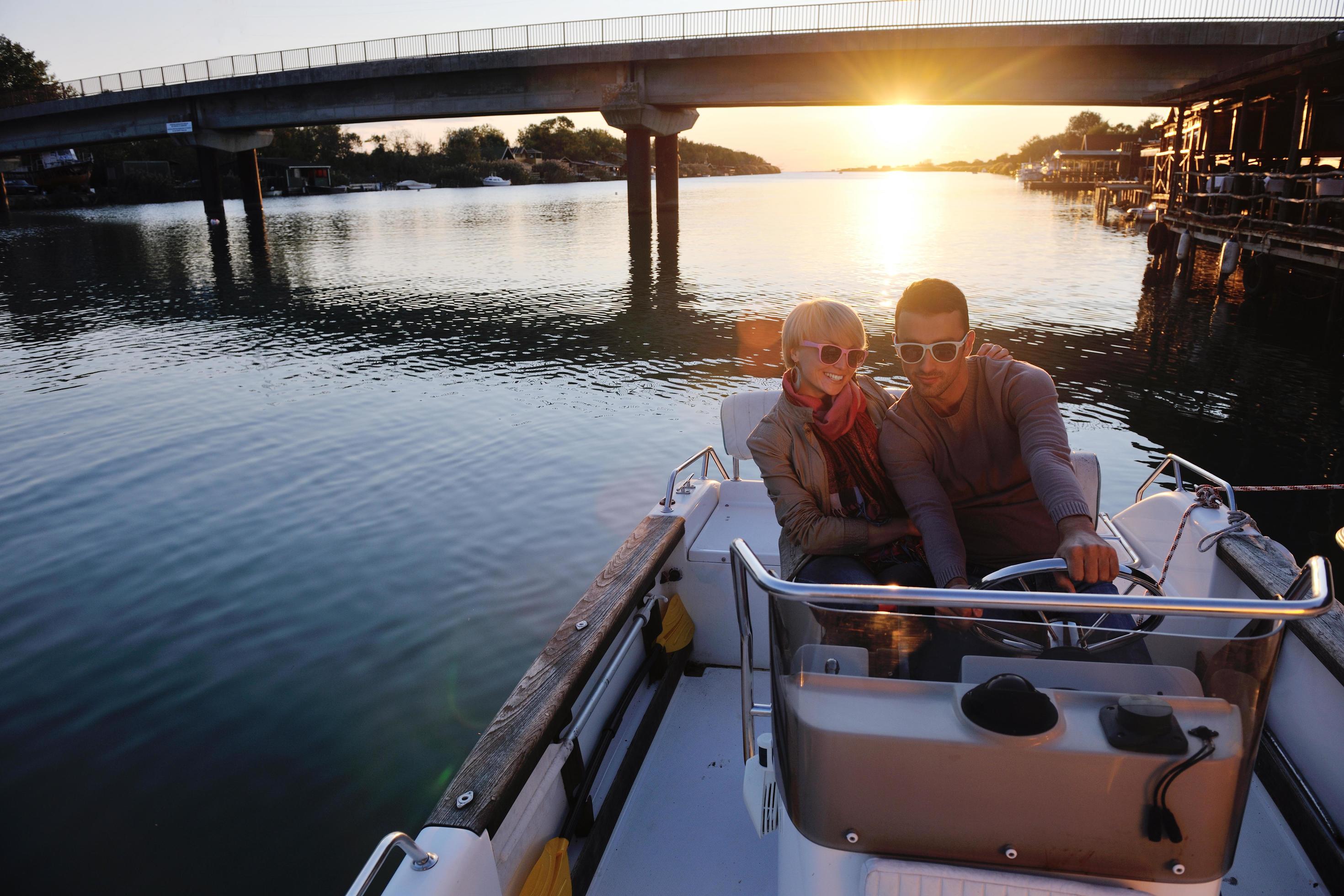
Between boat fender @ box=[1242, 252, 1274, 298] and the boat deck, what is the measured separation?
727 inches

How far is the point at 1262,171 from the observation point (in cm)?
2133

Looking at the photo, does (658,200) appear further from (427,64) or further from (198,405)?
(198,405)

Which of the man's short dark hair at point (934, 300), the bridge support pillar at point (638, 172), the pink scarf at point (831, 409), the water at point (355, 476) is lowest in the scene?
the water at point (355, 476)

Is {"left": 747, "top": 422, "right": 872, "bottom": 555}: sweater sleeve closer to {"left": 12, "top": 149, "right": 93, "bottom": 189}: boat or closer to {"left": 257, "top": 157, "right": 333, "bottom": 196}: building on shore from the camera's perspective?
{"left": 12, "top": 149, "right": 93, "bottom": 189}: boat

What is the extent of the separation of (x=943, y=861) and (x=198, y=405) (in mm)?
12957

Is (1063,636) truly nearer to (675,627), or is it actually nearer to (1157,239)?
(675,627)

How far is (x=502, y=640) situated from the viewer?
620 centimetres

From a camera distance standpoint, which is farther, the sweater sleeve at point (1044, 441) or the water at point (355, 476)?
the water at point (355, 476)

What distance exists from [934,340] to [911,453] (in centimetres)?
45

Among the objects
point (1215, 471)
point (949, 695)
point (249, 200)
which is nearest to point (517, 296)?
point (1215, 471)

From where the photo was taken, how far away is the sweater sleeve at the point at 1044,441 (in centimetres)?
301

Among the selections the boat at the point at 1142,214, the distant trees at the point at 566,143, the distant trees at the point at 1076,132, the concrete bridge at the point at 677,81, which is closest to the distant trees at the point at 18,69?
the concrete bridge at the point at 677,81

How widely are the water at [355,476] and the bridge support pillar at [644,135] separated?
1192 cm

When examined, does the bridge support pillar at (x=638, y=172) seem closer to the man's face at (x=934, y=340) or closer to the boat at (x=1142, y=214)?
the boat at (x=1142, y=214)
